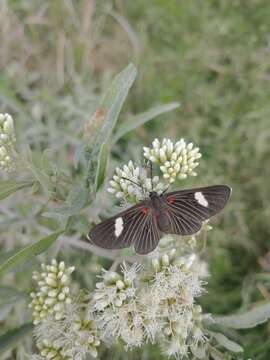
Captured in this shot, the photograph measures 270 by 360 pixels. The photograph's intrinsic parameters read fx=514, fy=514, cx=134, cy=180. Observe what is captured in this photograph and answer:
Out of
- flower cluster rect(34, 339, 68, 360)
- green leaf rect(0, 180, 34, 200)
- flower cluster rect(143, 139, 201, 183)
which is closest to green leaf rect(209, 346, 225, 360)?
flower cluster rect(34, 339, 68, 360)

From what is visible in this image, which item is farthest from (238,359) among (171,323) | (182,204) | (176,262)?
(182,204)

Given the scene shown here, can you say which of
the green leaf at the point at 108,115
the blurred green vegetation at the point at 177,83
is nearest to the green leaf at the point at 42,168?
the green leaf at the point at 108,115

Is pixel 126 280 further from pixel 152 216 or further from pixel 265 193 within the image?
pixel 265 193

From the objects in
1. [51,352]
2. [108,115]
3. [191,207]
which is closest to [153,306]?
[191,207]

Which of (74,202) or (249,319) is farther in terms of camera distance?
(249,319)

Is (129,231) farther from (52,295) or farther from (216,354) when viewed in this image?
(216,354)

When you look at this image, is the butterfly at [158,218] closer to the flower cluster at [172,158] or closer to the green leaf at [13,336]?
the flower cluster at [172,158]

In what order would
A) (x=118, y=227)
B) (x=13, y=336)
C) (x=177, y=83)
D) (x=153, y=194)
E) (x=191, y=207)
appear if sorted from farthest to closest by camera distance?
(x=177, y=83) → (x=13, y=336) → (x=153, y=194) → (x=191, y=207) → (x=118, y=227)
